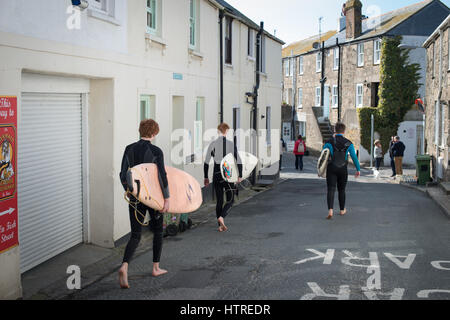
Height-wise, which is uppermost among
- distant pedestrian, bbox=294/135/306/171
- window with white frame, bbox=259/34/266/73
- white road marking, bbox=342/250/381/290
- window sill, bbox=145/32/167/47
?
window with white frame, bbox=259/34/266/73

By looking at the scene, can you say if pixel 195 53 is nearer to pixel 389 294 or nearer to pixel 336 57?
pixel 389 294

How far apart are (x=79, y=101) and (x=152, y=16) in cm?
359

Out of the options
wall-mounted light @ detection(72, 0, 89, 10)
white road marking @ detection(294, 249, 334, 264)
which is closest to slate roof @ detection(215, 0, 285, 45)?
wall-mounted light @ detection(72, 0, 89, 10)

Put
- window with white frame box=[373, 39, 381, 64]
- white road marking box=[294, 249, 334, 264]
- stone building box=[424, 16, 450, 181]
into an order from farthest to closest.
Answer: window with white frame box=[373, 39, 381, 64] < stone building box=[424, 16, 450, 181] < white road marking box=[294, 249, 334, 264]

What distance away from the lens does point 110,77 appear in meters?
9.06

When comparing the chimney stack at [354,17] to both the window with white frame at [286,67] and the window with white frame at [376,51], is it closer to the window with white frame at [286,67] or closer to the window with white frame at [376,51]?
the window with white frame at [376,51]

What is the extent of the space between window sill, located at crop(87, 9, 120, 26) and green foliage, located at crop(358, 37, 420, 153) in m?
28.7

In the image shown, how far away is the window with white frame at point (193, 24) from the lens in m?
14.9

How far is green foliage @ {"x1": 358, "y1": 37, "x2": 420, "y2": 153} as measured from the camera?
35281mm

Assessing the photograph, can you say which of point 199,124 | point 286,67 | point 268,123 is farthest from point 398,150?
point 286,67

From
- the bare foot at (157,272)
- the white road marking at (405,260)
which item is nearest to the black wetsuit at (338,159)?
the white road marking at (405,260)

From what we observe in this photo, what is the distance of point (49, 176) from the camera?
8.05 meters

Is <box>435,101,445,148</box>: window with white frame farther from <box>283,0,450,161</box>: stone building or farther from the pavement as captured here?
<box>283,0,450,161</box>: stone building
